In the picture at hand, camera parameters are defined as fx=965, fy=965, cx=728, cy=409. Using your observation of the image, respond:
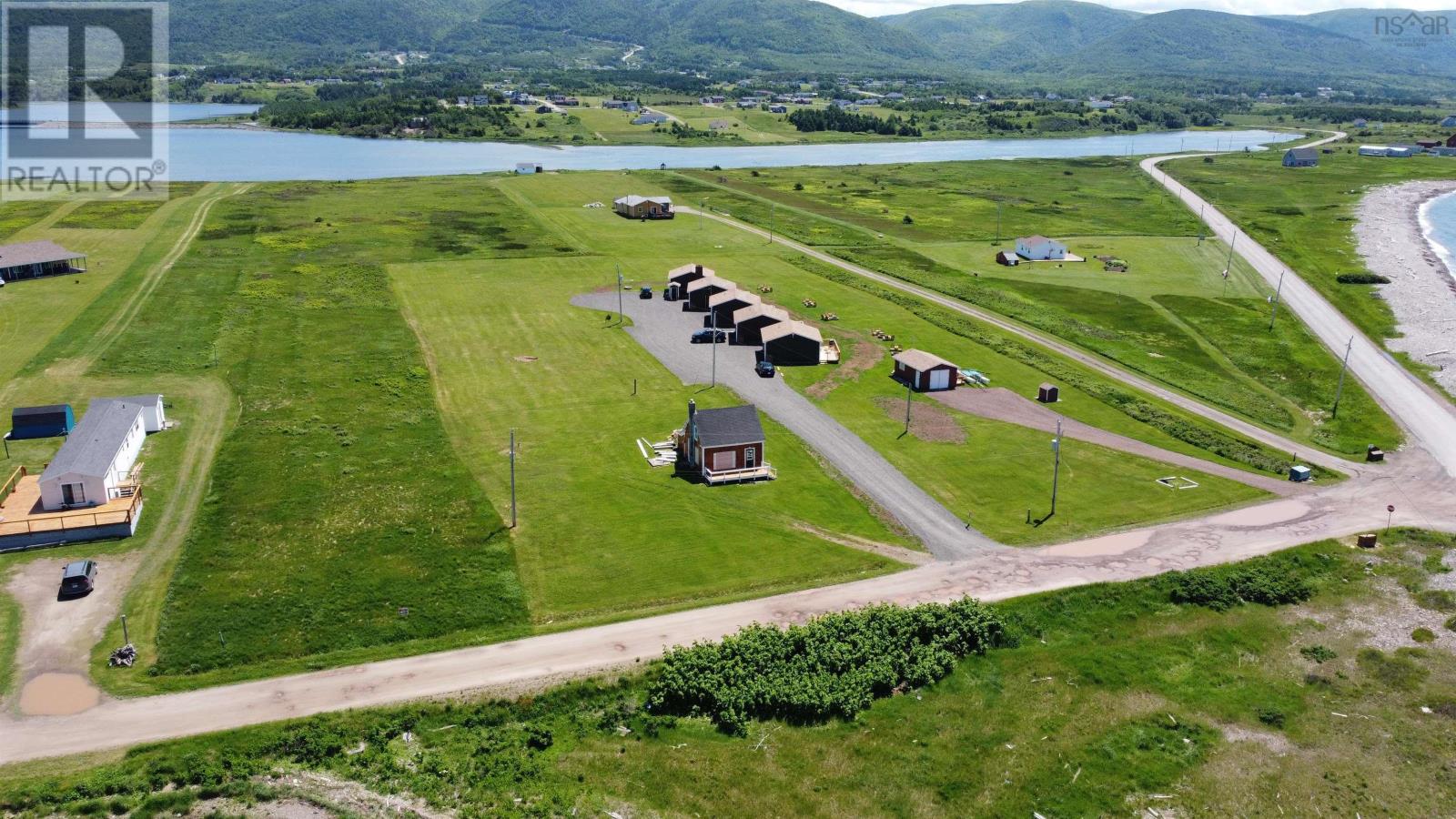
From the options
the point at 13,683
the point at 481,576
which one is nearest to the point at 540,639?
the point at 481,576

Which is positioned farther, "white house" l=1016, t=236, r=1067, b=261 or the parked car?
"white house" l=1016, t=236, r=1067, b=261

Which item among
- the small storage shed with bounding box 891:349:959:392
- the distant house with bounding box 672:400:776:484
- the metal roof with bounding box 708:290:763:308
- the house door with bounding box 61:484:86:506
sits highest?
the metal roof with bounding box 708:290:763:308

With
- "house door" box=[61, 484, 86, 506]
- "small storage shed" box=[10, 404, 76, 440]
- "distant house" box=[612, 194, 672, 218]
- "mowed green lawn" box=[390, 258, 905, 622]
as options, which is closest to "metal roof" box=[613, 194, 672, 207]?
"distant house" box=[612, 194, 672, 218]

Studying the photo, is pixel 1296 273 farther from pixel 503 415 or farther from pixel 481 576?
pixel 481 576

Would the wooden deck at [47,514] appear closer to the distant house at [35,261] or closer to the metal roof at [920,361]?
the metal roof at [920,361]

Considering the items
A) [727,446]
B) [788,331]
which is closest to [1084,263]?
[788,331]

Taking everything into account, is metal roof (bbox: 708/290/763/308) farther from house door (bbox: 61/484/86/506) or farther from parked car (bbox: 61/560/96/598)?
parked car (bbox: 61/560/96/598)

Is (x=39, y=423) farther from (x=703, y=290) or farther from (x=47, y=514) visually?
(x=703, y=290)
